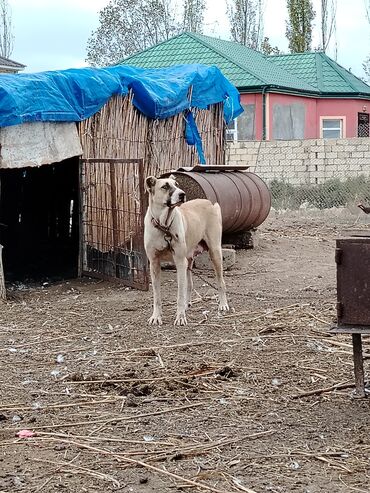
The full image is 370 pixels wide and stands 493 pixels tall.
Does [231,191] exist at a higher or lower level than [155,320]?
higher

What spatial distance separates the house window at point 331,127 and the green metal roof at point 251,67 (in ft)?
3.05

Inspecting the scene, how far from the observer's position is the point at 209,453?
5.16m

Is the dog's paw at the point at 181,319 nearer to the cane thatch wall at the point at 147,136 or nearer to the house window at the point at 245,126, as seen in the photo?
the cane thatch wall at the point at 147,136

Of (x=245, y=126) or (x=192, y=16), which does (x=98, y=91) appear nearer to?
(x=245, y=126)

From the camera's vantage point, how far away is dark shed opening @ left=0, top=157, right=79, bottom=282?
1603cm

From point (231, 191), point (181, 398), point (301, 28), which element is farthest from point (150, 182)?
point (301, 28)

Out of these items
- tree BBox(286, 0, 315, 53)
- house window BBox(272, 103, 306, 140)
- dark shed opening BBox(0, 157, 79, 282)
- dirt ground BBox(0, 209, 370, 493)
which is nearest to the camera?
dirt ground BBox(0, 209, 370, 493)

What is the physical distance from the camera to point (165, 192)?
9273 millimetres

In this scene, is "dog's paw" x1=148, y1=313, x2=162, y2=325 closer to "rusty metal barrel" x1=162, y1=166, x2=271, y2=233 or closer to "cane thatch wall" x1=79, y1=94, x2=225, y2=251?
"cane thatch wall" x1=79, y1=94, x2=225, y2=251

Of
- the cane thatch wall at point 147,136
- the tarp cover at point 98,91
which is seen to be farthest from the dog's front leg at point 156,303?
the cane thatch wall at point 147,136

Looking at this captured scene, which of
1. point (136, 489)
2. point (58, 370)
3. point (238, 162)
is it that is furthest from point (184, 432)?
point (238, 162)

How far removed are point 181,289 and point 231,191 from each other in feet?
15.9

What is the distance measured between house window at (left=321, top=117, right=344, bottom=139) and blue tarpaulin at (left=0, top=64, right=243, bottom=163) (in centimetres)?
1637

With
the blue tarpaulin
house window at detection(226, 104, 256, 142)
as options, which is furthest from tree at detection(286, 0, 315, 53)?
the blue tarpaulin
